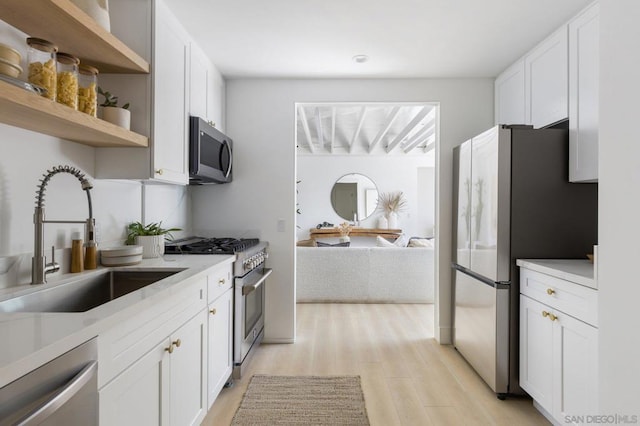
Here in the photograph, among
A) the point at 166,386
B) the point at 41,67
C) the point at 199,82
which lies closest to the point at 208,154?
the point at 199,82

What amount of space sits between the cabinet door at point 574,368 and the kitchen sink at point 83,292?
1983mm

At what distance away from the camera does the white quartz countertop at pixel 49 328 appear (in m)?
0.75

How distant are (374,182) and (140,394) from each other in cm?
717

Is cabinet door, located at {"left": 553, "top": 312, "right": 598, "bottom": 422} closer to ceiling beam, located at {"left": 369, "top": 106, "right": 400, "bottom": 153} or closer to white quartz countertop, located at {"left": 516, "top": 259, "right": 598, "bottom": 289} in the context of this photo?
white quartz countertop, located at {"left": 516, "top": 259, "right": 598, "bottom": 289}

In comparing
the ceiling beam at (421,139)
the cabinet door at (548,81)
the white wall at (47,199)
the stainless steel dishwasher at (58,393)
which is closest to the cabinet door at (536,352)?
the cabinet door at (548,81)

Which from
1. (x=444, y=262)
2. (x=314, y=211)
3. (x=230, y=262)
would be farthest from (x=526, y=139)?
(x=314, y=211)

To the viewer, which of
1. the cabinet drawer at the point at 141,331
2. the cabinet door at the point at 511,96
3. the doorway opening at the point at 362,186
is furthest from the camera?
the doorway opening at the point at 362,186

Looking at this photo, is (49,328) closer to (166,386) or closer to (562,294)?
(166,386)

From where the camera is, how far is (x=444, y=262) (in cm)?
336

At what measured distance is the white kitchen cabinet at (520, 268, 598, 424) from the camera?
1749mm

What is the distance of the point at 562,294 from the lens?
6.42 ft

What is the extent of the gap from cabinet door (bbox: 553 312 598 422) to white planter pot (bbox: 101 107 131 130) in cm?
239

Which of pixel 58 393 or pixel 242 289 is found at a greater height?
pixel 58 393

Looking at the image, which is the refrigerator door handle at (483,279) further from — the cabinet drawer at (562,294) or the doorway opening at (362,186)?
the doorway opening at (362,186)
